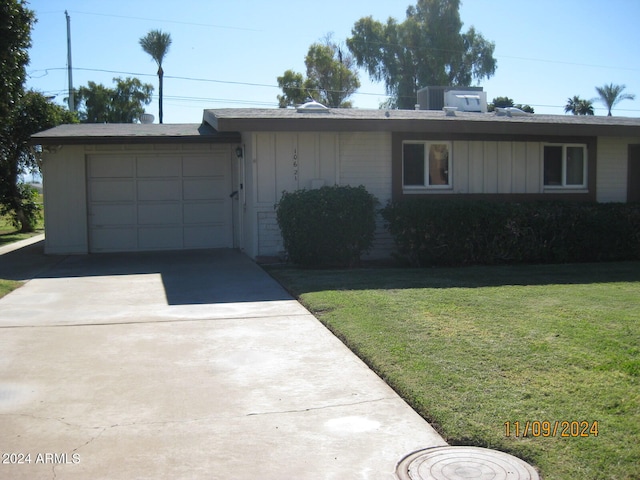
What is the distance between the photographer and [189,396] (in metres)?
5.10

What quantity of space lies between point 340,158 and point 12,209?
555 inches

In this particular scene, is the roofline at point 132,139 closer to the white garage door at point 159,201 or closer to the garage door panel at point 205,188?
the white garage door at point 159,201

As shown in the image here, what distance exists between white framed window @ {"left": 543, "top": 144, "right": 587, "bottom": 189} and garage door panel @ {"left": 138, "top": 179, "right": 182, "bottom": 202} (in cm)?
828

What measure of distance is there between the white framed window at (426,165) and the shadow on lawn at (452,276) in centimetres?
249

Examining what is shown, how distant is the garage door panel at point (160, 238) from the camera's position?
15.0 m

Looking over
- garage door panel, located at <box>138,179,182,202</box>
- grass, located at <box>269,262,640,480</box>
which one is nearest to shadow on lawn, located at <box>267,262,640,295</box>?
grass, located at <box>269,262,640,480</box>

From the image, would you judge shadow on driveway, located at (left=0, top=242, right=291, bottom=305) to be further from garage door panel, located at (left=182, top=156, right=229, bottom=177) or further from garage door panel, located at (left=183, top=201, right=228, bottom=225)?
garage door panel, located at (left=182, top=156, right=229, bottom=177)

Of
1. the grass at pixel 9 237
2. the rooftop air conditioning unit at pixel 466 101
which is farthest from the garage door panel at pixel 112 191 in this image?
the rooftop air conditioning unit at pixel 466 101

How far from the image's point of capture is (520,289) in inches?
356

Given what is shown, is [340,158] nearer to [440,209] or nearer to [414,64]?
[440,209]

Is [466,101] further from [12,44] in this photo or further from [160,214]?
[12,44]

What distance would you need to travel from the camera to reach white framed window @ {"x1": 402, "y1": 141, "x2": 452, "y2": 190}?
13359 millimetres

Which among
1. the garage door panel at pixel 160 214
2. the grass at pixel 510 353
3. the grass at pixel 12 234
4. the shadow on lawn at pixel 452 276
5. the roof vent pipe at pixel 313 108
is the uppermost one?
the roof vent pipe at pixel 313 108

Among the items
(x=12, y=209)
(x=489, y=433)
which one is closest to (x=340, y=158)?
(x=489, y=433)
